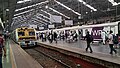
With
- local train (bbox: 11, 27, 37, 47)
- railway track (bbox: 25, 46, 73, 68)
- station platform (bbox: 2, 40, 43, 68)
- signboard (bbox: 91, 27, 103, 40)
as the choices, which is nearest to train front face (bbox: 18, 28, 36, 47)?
local train (bbox: 11, 27, 37, 47)

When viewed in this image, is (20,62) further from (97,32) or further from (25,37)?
(25,37)

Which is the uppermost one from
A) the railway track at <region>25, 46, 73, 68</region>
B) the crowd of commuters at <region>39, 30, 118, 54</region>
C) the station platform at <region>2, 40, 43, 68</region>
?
the crowd of commuters at <region>39, 30, 118, 54</region>

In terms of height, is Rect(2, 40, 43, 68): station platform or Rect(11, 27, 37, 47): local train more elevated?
Rect(11, 27, 37, 47): local train

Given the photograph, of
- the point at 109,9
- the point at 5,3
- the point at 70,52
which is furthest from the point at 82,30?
the point at 70,52

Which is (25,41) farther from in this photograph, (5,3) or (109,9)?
(109,9)

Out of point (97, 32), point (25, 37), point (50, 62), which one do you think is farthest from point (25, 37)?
point (50, 62)

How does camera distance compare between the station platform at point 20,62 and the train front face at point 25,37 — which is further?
the train front face at point 25,37

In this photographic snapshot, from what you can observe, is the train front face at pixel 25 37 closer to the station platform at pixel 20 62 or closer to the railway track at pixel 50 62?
the railway track at pixel 50 62

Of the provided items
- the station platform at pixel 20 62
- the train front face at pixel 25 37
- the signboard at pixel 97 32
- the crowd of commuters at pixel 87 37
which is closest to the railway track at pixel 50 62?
the station platform at pixel 20 62

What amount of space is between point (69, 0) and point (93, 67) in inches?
907

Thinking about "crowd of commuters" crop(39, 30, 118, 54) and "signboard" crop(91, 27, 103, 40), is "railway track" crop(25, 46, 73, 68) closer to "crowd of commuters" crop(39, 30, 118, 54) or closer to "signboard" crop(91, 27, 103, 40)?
"crowd of commuters" crop(39, 30, 118, 54)

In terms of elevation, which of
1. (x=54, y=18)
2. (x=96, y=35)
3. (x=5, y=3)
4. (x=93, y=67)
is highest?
(x=5, y=3)

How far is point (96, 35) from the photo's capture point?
2528cm

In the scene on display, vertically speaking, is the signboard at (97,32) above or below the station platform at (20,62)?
above
